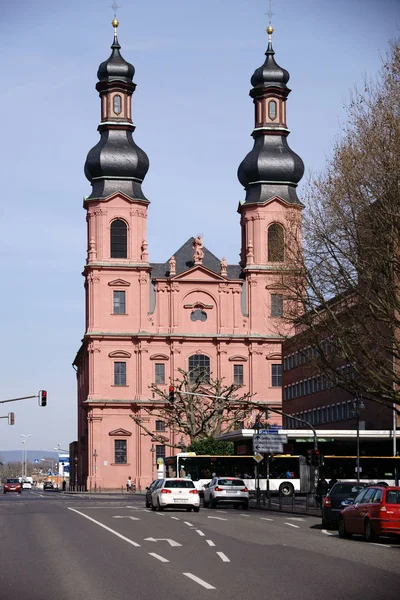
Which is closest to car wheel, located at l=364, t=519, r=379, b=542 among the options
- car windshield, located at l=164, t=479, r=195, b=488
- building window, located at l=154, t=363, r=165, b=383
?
car windshield, located at l=164, t=479, r=195, b=488

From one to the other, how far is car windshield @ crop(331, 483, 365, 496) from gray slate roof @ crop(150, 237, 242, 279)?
258 ft

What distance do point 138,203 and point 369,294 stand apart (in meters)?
70.2

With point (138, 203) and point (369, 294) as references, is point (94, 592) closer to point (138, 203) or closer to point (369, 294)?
point (369, 294)

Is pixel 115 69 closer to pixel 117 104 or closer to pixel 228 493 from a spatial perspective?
pixel 117 104

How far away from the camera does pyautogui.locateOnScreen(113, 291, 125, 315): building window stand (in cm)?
11094

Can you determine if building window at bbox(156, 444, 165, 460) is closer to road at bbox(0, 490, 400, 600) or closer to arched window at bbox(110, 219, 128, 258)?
arched window at bbox(110, 219, 128, 258)

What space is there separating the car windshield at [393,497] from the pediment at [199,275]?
8531 cm

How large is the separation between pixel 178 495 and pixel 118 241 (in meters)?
63.5

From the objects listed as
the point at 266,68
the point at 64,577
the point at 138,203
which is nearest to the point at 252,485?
the point at 138,203

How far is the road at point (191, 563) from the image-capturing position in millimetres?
17188

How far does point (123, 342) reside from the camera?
363ft

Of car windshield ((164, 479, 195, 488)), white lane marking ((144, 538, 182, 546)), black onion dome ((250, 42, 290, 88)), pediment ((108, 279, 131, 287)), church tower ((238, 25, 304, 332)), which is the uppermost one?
black onion dome ((250, 42, 290, 88))

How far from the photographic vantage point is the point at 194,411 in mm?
98062

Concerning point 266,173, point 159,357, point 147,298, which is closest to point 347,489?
point 147,298
